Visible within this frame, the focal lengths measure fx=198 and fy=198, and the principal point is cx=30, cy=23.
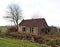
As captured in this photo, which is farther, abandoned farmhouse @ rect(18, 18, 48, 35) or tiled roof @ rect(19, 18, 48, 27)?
tiled roof @ rect(19, 18, 48, 27)

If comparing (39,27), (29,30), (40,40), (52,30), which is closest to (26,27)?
(29,30)

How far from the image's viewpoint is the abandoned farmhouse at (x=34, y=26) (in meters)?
54.4

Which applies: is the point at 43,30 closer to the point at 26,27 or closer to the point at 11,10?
the point at 26,27

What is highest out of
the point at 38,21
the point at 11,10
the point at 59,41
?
the point at 11,10

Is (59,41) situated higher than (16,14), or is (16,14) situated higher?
(16,14)

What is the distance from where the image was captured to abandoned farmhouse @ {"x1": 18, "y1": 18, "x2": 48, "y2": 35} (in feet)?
178

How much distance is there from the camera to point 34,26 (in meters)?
55.8

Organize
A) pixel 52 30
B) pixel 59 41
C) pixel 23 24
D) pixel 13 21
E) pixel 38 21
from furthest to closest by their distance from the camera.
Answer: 1. pixel 13 21
2. pixel 23 24
3. pixel 38 21
4. pixel 52 30
5. pixel 59 41

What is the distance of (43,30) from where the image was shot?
54031 mm

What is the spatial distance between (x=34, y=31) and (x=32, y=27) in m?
1.48

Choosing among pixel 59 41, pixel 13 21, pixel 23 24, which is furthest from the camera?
pixel 13 21

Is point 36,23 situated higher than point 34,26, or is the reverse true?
point 36,23

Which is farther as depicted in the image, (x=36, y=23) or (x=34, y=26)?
(x=36, y=23)

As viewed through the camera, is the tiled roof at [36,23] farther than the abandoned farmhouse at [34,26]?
Yes
